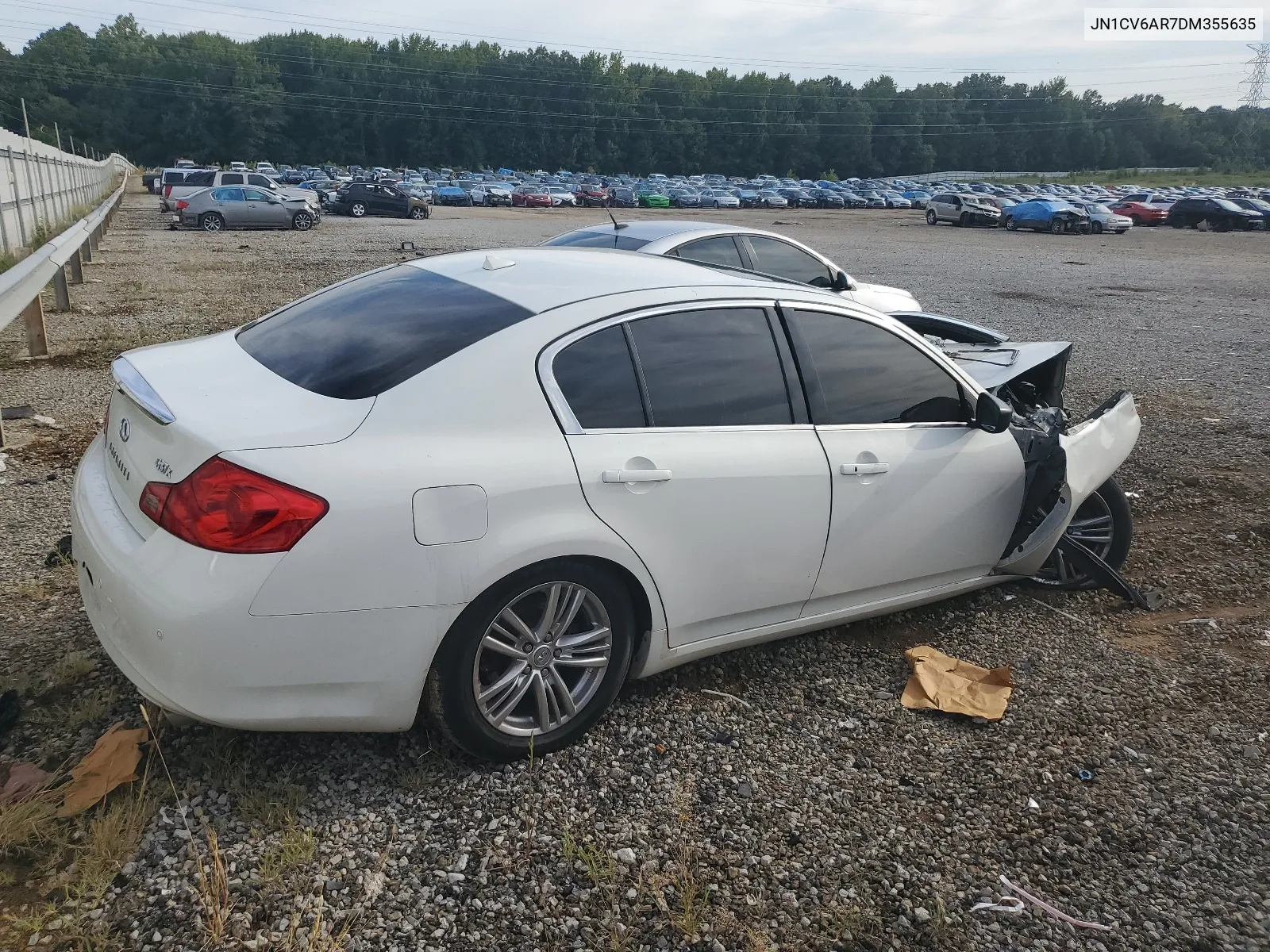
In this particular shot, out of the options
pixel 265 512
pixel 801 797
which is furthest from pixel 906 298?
pixel 265 512

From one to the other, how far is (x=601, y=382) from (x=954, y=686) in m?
1.91

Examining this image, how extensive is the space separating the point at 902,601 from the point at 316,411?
2.53 metres

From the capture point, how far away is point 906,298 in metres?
9.50

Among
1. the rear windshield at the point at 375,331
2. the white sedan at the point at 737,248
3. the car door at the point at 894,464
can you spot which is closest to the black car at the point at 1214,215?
the white sedan at the point at 737,248

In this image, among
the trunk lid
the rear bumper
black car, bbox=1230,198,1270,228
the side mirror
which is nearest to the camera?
the rear bumper

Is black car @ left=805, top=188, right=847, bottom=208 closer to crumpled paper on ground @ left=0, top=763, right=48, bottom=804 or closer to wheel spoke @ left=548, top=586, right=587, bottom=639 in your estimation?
wheel spoke @ left=548, top=586, right=587, bottom=639

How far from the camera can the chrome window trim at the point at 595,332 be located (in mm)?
3104

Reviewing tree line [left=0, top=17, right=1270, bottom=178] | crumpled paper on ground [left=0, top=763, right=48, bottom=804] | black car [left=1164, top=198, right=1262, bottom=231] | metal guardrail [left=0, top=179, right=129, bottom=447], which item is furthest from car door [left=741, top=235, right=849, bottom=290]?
tree line [left=0, top=17, right=1270, bottom=178]

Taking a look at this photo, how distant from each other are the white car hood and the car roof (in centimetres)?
506

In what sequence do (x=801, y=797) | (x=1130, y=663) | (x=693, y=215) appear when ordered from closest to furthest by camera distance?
1. (x=801, y=797)
2. (x=1130, y=663)
3. (x=693, y=215)

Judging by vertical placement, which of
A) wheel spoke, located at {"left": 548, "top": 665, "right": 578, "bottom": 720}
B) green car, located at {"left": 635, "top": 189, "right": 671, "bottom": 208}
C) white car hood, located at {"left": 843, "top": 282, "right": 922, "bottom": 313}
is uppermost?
white car hood, located at {"left": 843, "top": 282, "right": 922, "bottom": 313}

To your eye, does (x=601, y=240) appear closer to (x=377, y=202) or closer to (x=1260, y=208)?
(x=377, y=202)

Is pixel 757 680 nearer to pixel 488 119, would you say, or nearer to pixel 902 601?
pixel 902 601

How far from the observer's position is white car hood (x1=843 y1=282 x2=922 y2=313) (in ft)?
29.1
